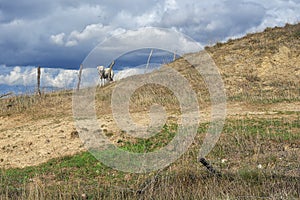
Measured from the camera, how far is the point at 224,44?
28.7 metres

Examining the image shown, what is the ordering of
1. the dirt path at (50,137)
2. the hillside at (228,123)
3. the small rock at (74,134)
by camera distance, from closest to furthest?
1. the hillside at (228,123)
2. the dirt path at (50,137)
3. the small rock at (74,134)

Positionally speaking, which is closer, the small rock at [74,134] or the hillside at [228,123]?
the hillside at [228,123]

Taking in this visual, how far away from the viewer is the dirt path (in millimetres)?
12431

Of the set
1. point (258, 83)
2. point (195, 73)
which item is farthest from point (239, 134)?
point (195, 73)

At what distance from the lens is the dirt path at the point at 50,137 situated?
12.4 m

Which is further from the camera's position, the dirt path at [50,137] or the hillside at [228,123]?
the dirt path at [50,137]

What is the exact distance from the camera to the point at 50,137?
13.6m

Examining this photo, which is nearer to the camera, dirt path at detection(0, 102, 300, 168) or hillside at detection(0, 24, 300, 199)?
hillside at detection(0, 24, 300, 199)

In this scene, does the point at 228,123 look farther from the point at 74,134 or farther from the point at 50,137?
the point at 50,137

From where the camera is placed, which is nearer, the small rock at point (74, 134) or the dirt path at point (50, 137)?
the dirt path at point (50, 137)

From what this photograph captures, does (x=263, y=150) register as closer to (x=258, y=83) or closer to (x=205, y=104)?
(x=205, y=104)

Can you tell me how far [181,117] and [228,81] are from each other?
865cm

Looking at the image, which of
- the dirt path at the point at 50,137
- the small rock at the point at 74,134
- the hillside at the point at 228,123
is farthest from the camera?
the small rock at the point at 74,134

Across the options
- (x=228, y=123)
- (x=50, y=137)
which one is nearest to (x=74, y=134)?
(x=50, y=137)
